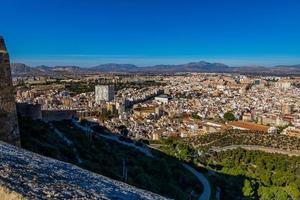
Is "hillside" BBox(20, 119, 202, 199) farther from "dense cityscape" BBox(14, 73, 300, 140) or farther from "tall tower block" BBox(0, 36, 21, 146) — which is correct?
"dense cityscape" BBox(14, 73, 300, 140)

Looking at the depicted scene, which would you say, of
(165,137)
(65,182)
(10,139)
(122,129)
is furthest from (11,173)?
(165,137)

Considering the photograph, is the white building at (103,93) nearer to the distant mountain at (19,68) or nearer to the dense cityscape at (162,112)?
the dense cityscape at (162,112)

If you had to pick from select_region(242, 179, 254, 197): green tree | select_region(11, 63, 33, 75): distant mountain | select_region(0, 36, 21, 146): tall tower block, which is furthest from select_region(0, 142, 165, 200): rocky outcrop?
select_region(11, 63, 33, 75): distant mountain

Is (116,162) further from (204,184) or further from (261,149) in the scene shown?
(261,149)

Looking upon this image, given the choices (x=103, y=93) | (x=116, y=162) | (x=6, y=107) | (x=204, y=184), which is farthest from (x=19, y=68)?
(x=6, y=107)

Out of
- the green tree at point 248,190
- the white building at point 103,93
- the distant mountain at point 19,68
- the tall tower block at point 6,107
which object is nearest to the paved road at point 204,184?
the green tree at point 248,190

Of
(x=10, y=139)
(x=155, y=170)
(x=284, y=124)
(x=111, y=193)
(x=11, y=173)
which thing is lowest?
(x=284, y=124)

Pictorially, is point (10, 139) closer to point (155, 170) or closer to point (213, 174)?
point (155, 170)
